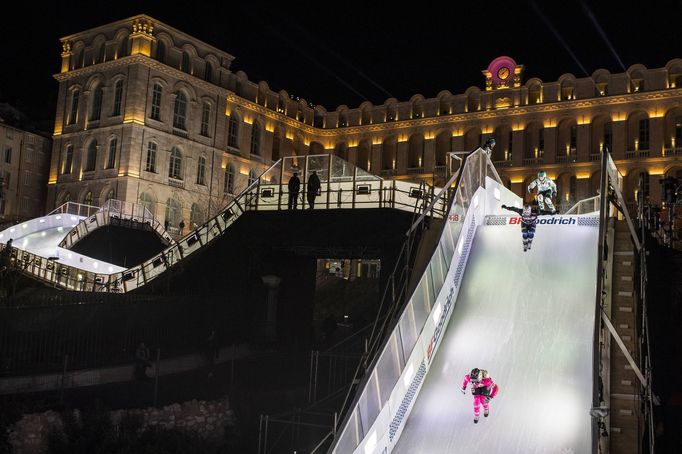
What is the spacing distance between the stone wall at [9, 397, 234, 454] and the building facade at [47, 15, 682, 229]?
107 ft

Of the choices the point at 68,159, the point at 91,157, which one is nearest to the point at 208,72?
the point at 91,157

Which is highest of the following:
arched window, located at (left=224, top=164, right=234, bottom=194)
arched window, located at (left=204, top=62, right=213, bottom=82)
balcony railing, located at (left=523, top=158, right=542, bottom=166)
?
arched window, located at (left=204, top=62, right=213, bottom=82)

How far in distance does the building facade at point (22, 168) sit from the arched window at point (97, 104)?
6789 millimetres

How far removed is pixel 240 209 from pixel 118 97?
3117 cm

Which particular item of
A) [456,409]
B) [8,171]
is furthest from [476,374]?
[8,171]

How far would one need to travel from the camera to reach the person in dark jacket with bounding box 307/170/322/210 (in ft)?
82.3

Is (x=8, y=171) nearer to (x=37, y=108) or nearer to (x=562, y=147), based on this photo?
(x=37, y=108)

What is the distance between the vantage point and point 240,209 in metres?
26.5

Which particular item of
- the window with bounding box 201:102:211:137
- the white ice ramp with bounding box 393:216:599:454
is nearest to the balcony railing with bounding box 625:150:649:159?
the window with bounding box 201:102:211:137

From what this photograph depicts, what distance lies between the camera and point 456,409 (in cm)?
1277

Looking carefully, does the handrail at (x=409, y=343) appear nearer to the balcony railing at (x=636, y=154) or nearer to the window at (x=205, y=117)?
the balcony railing at (x=636, y=154)

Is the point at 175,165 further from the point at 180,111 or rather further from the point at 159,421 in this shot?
the point at 159,421

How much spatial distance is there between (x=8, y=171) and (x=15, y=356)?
4101 centimetres

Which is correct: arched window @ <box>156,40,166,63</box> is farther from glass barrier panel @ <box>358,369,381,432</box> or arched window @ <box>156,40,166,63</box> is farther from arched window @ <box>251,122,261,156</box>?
glass barrier panel @ <box>358,369,381,432</box>
